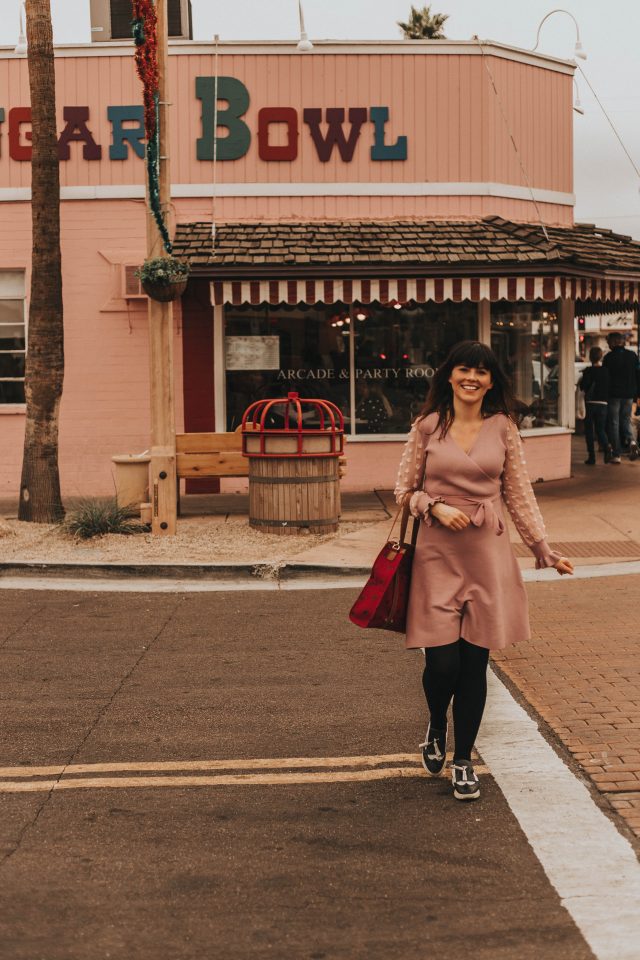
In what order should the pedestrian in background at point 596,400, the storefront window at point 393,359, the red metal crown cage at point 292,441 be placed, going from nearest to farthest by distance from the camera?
the red metal crown cage at point 292,441 < the storefront window at point 393,359 < the pedestrian in background at point 596,400

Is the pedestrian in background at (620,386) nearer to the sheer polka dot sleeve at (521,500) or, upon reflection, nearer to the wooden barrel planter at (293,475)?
the wooden barrel planter at (293,475)

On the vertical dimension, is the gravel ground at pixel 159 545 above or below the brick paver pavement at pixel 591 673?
above

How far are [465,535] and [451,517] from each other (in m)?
0.17

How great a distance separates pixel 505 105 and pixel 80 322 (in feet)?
20.7

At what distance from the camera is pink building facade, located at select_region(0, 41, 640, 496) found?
15.7 meters

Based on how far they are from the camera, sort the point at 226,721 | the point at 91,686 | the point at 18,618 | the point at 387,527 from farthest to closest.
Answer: the point at 387,527, the point at 18,618, the point at 91,686, the point at 226,721

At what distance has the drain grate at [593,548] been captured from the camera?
37.5 ft

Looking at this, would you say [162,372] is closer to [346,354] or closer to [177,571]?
[177,571]

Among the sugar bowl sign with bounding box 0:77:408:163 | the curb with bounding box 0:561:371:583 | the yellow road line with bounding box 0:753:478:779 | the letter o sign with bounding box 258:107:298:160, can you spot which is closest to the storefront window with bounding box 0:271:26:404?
the sugar bowl sign with bounding box 0:77:408:163

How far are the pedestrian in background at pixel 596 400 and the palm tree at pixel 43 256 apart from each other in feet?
29.1

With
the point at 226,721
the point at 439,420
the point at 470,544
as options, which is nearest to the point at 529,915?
the point at 470,544

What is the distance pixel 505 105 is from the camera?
16188 millimetres

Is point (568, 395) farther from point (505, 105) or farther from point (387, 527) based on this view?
point (387, 527)

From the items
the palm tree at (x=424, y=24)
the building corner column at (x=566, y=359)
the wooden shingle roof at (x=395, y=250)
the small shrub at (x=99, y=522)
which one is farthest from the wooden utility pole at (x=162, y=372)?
the palm tree at (x=424, y=24)
